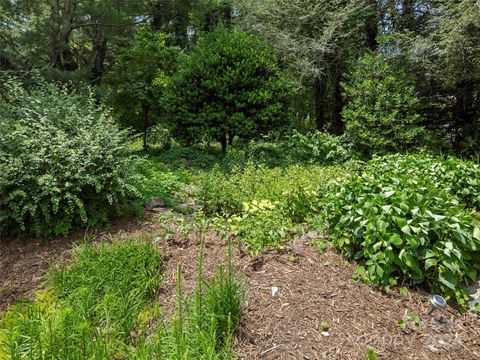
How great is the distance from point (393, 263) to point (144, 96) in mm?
6328

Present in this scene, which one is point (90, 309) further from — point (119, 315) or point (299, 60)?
point (299, 60)

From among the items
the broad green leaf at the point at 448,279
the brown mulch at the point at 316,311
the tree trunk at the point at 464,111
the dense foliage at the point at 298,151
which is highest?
the tree trunk at the point at 464,111

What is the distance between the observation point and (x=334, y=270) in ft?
8.32

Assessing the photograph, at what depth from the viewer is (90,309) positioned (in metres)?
2.07

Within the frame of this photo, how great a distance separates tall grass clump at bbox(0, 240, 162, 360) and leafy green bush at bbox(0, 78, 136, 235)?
71 cm

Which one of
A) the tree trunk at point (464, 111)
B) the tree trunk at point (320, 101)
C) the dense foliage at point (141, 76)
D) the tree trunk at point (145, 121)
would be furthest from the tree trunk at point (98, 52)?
the tree trunk at point (464, 111)

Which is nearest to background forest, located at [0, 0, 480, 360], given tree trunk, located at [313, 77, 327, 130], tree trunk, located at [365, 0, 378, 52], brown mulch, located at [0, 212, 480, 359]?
brown mulch, located at [0, 212, 480, 359]

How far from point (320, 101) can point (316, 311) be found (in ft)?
30.3

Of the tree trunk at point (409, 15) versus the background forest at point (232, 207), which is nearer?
the background forest at point (232, 207)

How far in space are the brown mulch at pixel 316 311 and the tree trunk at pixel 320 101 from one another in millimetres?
8375

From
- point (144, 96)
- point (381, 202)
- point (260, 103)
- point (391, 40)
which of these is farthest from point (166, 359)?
point (391, 40)

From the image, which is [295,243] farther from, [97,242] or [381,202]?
[97,242]

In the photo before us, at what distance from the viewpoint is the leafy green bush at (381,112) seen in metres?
5.99

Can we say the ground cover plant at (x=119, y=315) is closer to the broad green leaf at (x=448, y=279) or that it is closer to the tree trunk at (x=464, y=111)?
the broad green leaf at (x=448, y=279)
